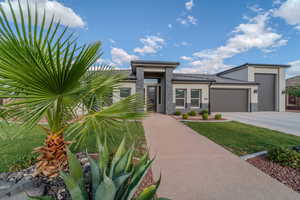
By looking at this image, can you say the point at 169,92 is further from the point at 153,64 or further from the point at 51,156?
the point at 51,156

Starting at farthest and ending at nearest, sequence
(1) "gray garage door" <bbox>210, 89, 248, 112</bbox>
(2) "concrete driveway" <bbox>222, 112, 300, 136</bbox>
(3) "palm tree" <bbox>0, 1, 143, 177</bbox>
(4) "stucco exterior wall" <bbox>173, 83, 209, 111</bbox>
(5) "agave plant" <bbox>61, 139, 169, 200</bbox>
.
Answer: (1) "gray garage door" <bbox>210, 89, 248, 112</bbox>, (4) "stucco exterior wall" <bbox>173, 83, 209, 111</bbox>, (2) "concrete driveway" <bbox>222, 112, 300, 136</bbox>, (3) "palm tree" <bbox>0, 1, 143, 177</bbox>, (5) "agave plant" <bbox>61, 139, 169, 200</bbox>

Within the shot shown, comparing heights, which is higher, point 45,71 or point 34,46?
point 34,46

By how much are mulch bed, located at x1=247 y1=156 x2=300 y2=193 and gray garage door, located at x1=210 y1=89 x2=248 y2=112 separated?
10496 mm

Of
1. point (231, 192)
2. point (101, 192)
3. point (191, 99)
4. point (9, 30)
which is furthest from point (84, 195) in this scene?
point (191, 99)

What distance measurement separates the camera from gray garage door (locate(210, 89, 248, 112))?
12730 millimetres

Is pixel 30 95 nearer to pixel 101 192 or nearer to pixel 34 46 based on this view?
pixel 34 46

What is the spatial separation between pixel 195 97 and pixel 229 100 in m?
4.13

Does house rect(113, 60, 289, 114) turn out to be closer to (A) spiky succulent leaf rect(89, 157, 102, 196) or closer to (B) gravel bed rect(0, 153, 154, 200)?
(B) gravel bed rect(0, 153, 154, 200)

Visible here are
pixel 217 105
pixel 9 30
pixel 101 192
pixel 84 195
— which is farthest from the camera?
pixel 217 105

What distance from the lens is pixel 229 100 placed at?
42.3ft

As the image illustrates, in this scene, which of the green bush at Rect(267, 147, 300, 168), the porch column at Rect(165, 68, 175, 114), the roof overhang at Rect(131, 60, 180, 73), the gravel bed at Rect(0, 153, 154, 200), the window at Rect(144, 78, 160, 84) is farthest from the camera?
the window at Rect(144, 78, 160, 84)

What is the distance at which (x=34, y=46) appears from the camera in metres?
1.33

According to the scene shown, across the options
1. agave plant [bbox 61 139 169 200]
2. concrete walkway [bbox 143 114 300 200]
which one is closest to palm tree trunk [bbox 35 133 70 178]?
agave plant [bbox 61 139 169 200]

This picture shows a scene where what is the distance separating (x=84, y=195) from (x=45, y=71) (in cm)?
125
